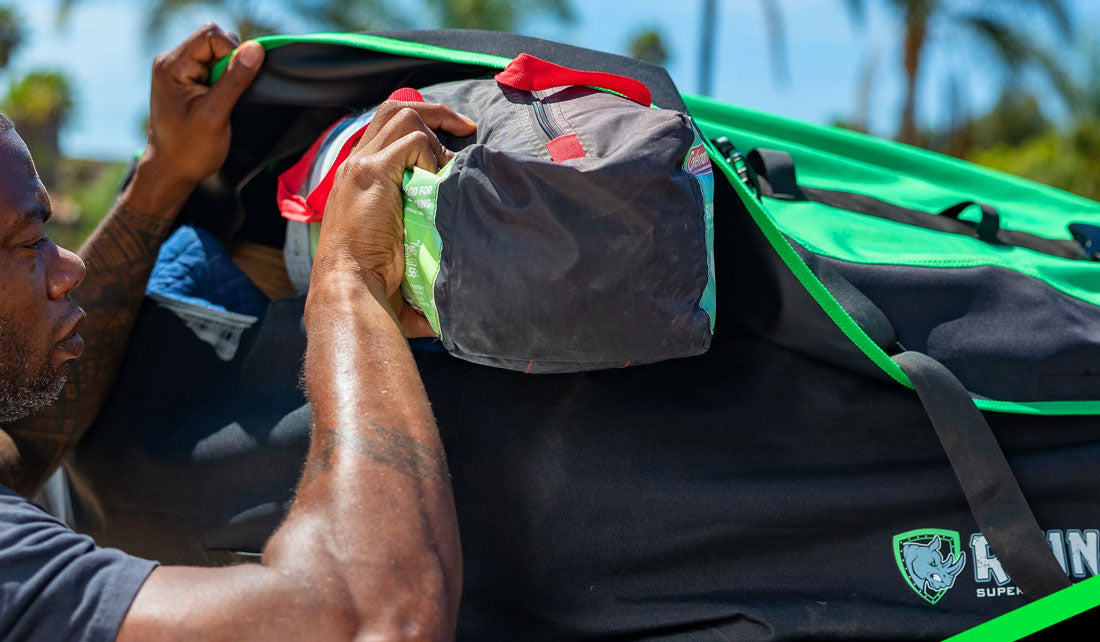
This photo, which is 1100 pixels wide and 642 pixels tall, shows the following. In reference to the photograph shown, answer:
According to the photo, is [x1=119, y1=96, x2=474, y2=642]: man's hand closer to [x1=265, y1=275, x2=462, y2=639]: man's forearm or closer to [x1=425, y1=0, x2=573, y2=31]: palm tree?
→ [x1=265, y1=275, x2=462, y2=639]: man's forearm

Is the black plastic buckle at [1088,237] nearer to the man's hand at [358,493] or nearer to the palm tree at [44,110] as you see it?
the man's hand at [358,493]

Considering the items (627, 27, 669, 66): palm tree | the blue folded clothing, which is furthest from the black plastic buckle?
(627, 27, 669, 66): palm tree

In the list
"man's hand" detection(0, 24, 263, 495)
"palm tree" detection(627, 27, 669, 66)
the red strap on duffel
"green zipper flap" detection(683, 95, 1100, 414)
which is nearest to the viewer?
the red strap on duffel

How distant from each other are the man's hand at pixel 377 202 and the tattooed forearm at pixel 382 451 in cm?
22

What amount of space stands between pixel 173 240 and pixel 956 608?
1553 mm

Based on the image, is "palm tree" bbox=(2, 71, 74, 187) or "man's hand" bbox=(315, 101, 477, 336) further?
"palm tree" bbox=(2, 71, 74, 187)

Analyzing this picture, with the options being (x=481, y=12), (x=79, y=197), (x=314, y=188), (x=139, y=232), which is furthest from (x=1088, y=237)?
(x=79, y=197)

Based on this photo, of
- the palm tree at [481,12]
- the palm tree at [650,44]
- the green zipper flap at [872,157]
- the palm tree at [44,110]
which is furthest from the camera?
the palm tree at [650,44]

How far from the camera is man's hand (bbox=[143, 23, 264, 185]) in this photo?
1817 millimetres

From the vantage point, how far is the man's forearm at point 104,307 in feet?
5.97

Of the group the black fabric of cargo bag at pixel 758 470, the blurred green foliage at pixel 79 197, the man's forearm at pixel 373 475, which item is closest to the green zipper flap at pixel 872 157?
the black fabric of cargo bag at pixel 758 470

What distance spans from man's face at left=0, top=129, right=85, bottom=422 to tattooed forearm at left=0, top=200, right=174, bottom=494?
302 millimetres

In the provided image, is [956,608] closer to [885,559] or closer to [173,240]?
[885,559]

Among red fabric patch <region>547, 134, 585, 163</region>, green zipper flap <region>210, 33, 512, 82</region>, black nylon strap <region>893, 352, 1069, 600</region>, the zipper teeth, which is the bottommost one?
black nylon strap <region>893, 352, 1069, 600</region>
